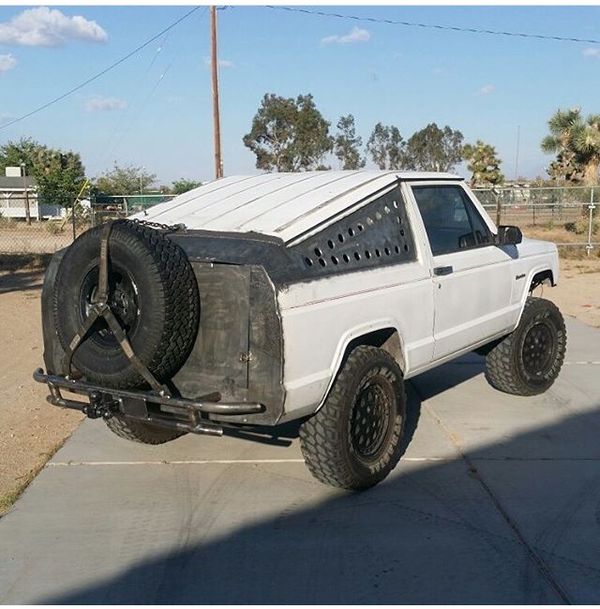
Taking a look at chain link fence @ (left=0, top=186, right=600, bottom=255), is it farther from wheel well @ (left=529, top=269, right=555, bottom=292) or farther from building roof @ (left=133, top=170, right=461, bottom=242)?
building roof @ (left=133, top=170, right=461, bottom=242)

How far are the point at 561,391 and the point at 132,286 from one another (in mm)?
4305

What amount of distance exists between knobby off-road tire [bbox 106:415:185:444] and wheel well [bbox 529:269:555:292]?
331 centimetres

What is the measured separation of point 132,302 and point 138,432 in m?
1.56

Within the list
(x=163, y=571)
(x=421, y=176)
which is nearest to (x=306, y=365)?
(x=163, y=571)

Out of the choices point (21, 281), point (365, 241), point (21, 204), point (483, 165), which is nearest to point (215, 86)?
point (21, 281)

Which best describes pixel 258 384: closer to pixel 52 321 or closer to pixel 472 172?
pixel 52 321

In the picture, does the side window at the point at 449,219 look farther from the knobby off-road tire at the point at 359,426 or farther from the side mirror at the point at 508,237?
the knobby off-road tire at the point at 359,426

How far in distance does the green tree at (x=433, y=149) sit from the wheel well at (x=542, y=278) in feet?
173

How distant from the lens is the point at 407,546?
3.68 metres

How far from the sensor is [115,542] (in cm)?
375

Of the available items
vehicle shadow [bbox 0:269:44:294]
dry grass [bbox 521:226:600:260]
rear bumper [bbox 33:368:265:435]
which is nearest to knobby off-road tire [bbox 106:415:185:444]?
rear bumper [bbox 33:368:265:435]

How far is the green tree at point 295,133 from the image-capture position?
133 feet

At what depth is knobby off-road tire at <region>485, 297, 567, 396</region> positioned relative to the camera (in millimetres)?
6074

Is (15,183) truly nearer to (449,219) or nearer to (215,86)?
(215,86)
